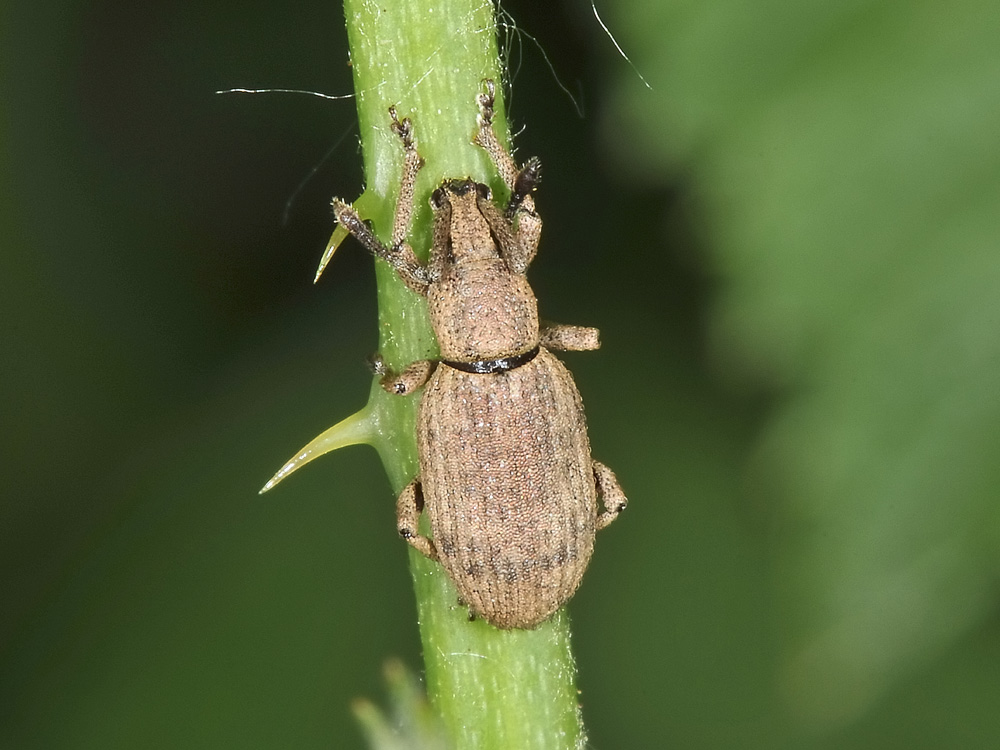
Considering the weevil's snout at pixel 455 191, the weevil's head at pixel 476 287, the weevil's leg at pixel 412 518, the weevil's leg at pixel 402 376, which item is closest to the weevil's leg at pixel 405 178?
the weevil's snout at pixel 455 191

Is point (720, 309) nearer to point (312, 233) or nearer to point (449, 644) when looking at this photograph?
point (449, 644)

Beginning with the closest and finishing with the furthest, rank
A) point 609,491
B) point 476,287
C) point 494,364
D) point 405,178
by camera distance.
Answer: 1. point 405,178
2. point 476,287
3. point 494,364
4. point 609,491

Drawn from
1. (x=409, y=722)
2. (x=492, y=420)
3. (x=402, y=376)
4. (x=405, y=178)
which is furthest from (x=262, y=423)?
(x=405, y=178)

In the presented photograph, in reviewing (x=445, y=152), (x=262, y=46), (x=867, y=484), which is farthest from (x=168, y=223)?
(x=867, y=484)

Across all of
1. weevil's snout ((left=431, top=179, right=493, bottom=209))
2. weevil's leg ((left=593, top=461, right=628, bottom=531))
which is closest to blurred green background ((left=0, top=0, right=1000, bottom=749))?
weevil's leg ((left=593, top=461, right=628, bottom=531))

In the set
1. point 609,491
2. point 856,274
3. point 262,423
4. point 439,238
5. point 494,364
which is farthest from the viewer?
point 262,423

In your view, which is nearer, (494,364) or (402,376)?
(402,376)

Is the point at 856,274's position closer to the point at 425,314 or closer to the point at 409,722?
the point at 425,314

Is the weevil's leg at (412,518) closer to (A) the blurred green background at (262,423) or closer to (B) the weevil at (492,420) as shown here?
(B) the weevil at (492,420)

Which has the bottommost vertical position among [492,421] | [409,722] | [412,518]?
[409,722]
